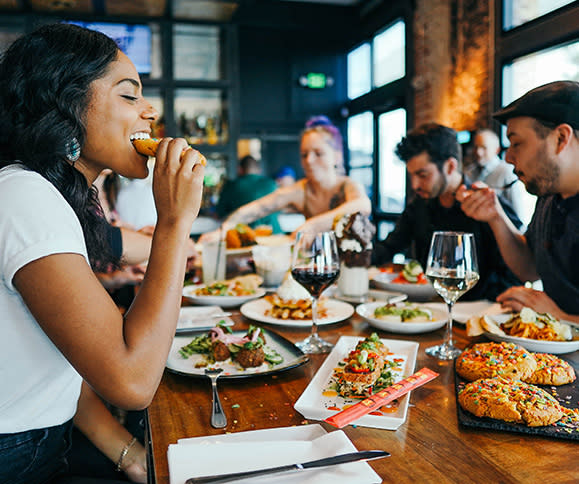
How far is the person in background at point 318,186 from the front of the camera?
10.6 ft

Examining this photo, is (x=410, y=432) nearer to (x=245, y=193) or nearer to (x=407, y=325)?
(x=407, y=325)

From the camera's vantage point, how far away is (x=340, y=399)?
89cm

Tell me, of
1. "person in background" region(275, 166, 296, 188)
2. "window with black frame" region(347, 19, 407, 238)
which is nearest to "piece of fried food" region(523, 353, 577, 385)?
"window with black frame" region(347, 19, 407, 238)

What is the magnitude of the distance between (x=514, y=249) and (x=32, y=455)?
1.86 meters

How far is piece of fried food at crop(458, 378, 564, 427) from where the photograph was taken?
Result: 77 cm

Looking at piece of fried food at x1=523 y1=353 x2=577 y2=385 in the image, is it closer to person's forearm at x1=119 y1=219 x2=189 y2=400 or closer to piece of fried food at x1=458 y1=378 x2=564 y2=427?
piece of fried food at x1=458 y1=378 x2=564 y2=427

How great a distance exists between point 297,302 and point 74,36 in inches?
36.9

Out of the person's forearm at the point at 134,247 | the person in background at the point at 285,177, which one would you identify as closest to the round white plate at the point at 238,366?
the person's forearm at the point at 134,247

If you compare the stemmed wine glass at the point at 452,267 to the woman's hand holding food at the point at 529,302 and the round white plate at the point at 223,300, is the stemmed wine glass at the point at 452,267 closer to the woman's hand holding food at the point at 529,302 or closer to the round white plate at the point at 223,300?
the woman's hand holding food at the point at 529,302

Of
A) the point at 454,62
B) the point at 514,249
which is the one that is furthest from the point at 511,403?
the point at 454,62

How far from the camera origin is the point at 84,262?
2.72 feet

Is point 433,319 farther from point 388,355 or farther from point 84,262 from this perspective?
point 84,262

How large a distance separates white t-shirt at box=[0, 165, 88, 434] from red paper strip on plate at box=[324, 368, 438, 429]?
523 mm

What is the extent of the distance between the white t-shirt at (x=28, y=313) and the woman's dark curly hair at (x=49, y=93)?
68 millimetres
